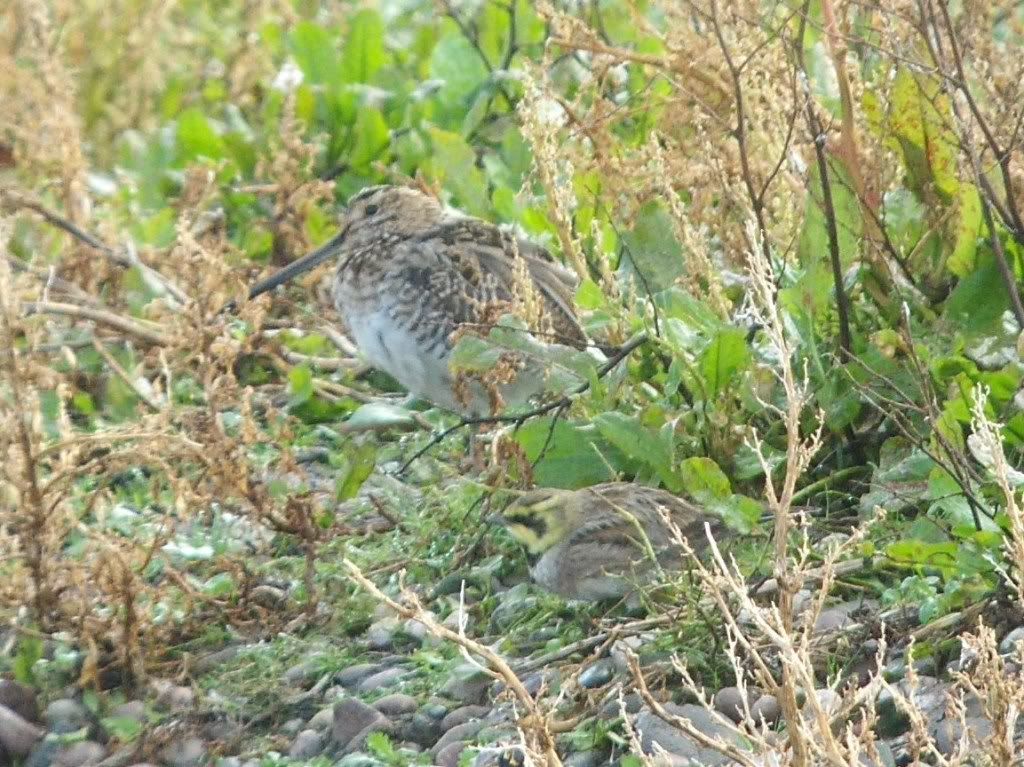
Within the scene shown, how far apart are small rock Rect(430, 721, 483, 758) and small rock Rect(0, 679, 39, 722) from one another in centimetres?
97

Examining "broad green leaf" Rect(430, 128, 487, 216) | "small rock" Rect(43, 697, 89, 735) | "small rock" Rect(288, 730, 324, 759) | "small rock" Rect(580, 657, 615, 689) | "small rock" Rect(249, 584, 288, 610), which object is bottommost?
"small rock" Rect(43, 697, 89, 735)

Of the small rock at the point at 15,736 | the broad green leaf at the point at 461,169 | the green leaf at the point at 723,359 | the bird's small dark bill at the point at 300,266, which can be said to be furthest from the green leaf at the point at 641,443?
the bird's small dark bill at the point at 300,266

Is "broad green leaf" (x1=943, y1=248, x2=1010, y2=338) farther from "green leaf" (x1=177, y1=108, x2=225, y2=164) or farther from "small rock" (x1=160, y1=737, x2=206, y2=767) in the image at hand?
"green leaf" (x1=177, y1=108, x2=225, y2=164)

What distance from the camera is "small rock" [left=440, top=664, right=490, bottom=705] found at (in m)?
4.02

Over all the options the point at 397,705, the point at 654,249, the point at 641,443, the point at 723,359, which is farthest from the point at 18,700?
the point at 654,249

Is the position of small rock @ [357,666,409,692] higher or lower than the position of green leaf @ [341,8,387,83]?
lower

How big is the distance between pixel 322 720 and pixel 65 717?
1.95ft

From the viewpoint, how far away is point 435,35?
8.09m

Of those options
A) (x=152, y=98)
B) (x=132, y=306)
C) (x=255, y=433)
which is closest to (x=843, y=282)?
(x=255, y=433)

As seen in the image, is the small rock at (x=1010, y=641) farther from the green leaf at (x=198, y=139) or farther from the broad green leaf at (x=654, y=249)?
the green leaf at (x=198, y=139)

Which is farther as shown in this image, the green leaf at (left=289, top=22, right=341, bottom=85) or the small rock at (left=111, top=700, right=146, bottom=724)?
the green leaf at (left=289, top=22, right=341, bottom=85)

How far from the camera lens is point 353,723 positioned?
157 inches

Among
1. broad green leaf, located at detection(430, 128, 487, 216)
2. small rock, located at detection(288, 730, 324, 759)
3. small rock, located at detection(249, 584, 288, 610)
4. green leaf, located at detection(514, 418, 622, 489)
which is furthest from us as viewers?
broad green leaf, located at detection(430, 128, 487, 216)

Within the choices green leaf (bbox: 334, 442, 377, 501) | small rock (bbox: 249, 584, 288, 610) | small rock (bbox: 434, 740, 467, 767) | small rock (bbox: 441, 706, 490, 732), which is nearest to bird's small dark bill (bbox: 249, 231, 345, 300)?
green leaf (bbox: 334, 442, 377, 501)
